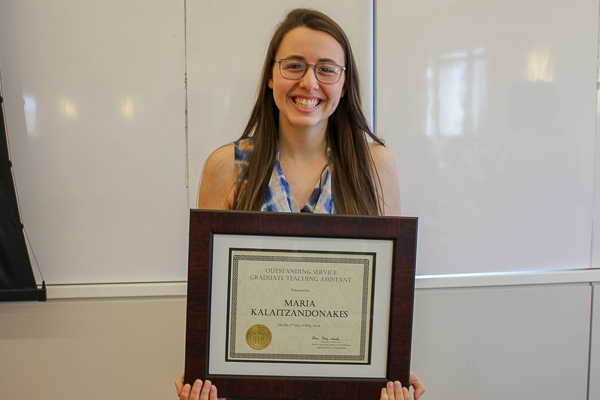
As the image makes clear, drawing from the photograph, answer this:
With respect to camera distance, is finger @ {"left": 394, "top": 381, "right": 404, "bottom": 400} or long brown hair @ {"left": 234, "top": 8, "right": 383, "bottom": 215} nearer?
finger @ {"left": 394, "top": 381, "right": 404, "bottom": 400}

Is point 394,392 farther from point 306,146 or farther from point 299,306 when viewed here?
point 306,146

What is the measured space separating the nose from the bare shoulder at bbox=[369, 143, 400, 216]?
312 millimetres

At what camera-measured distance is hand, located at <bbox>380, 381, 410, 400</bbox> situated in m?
0.82

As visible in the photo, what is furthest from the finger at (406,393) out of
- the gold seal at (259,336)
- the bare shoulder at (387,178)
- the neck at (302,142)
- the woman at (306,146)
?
the neck at (302,142)

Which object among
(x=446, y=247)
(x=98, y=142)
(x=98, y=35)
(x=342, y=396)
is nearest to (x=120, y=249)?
(x=98, y=142)

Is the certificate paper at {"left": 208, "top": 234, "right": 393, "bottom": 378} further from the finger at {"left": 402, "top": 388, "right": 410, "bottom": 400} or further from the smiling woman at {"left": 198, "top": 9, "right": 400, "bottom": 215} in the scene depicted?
the smiling woman at {"left": 198, "top": 9, "right": 400, "bottom": 215}

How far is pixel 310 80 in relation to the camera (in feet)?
3.28

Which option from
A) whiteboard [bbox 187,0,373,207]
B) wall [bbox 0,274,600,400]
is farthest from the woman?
wall [bbox 0,274,600,400]

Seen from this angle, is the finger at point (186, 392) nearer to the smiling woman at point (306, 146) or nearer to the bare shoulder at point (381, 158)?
the smiling woman at point (306, 146)

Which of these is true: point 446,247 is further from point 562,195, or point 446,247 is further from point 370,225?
point 370,225

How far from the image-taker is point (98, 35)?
166 centimetres

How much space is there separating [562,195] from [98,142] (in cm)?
212

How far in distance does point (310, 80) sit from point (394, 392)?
2.36 feet

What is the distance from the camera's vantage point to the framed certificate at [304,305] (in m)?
0.82
